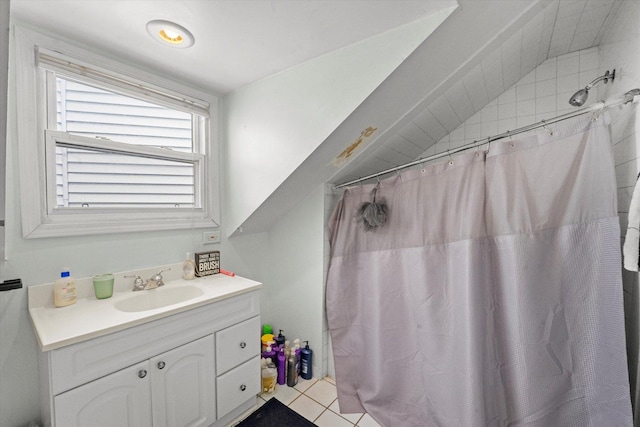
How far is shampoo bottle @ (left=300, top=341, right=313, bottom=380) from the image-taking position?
1.94 m

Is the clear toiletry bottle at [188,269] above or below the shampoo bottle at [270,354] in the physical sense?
above

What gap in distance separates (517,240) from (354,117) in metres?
0.98

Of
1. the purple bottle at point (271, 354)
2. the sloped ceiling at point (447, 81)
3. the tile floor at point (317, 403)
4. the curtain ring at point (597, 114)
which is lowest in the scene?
the tile floor at point (317, 403)

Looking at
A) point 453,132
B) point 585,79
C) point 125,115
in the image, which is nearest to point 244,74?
point 125,115

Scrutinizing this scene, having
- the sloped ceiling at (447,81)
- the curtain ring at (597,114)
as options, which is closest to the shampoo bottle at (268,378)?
the sloped ceiling at (447,81)

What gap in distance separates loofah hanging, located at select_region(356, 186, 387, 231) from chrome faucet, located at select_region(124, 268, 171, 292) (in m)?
1.34

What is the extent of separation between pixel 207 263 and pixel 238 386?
796 millimetres

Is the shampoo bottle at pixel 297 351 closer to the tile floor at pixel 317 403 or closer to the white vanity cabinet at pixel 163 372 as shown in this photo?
the tile floor at pixel 317 403

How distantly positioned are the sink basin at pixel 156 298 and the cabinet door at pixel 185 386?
0.33 metres

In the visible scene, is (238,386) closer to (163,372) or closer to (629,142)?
(163,372)

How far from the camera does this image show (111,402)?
107cm

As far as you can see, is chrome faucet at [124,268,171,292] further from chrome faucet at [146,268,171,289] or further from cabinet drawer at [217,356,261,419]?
cabinet drawer at [217,356,261,419]

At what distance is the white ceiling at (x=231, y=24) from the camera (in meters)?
1.00

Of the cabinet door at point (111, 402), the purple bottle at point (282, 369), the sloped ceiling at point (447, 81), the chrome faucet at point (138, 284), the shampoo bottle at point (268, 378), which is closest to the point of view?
the cabinet door at point (111, 402)
